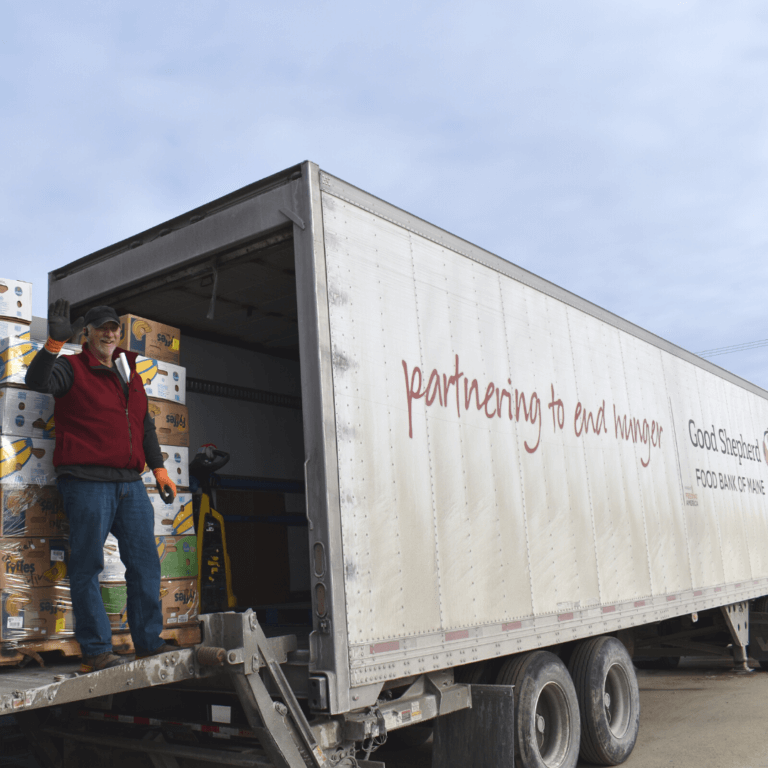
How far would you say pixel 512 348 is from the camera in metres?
5.35

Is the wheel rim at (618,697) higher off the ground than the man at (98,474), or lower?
lower

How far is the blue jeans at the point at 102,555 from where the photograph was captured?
350cm

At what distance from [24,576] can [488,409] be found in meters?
2.78

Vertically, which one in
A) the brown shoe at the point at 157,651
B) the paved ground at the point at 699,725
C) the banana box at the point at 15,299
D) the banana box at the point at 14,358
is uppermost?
the banana box at the point at 15,299

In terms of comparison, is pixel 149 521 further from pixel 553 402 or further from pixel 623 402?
pixel 623 402

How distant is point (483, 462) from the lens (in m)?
4.82

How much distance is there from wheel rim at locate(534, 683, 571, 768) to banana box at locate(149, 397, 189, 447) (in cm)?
289

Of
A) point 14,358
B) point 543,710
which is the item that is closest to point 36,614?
point 14,358

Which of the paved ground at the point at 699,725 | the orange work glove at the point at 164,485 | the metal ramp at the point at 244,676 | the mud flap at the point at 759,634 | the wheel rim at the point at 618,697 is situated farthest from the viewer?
the mud flap at the point at 759,634

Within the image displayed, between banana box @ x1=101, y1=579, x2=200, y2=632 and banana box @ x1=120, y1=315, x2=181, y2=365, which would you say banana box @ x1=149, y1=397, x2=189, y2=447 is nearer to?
banana box @ x1=120, y1=315, x2=181, y2=365

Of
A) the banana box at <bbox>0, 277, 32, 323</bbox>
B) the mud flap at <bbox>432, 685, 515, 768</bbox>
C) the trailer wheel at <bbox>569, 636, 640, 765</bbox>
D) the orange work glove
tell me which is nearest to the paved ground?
the trailer wheel at <bbox>569, 636, 640, 765</bbox>

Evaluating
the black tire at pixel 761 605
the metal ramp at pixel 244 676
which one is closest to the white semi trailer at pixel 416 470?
the metal ramp at pixel 244 676

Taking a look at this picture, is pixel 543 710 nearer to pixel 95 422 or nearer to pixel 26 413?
pixel 95 422

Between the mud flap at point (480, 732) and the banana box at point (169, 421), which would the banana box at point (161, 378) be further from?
the mud flap at point (480, 732)
